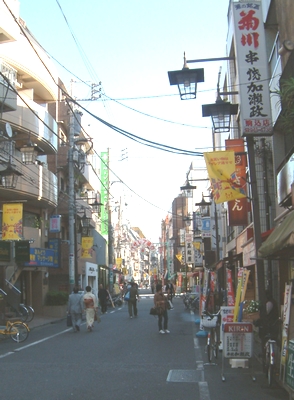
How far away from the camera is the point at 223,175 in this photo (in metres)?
14.3

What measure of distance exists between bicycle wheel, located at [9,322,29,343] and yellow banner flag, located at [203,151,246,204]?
709 cm

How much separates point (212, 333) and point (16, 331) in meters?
6.71

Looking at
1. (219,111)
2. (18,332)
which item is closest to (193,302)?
(18,332)

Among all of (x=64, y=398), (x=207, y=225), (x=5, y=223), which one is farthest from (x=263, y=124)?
(x=207, y=225)

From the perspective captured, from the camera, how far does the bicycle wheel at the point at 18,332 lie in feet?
51.9

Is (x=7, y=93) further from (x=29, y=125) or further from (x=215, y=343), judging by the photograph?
(x=215, y=343)

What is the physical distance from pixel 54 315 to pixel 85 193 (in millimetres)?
15839

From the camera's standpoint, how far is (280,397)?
27.1 feet

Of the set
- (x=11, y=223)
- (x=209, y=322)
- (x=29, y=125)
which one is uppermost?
(x=29, y=125)

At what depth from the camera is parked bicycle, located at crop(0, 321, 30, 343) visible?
15.7 meters

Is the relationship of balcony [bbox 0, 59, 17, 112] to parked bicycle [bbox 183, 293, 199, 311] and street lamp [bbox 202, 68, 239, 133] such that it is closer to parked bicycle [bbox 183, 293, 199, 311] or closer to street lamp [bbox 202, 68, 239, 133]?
street lamp [bbox 202, 68, 239, 133]

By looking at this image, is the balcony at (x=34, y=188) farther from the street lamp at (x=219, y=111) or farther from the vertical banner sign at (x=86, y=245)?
the street lamp at (x=219, y=111)

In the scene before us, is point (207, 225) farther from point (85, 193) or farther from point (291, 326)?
point (291, 326)

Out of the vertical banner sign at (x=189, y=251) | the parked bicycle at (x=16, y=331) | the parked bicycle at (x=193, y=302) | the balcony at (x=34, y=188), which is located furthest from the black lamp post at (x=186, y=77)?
the vertical banner sign at (x=189, y=251)
